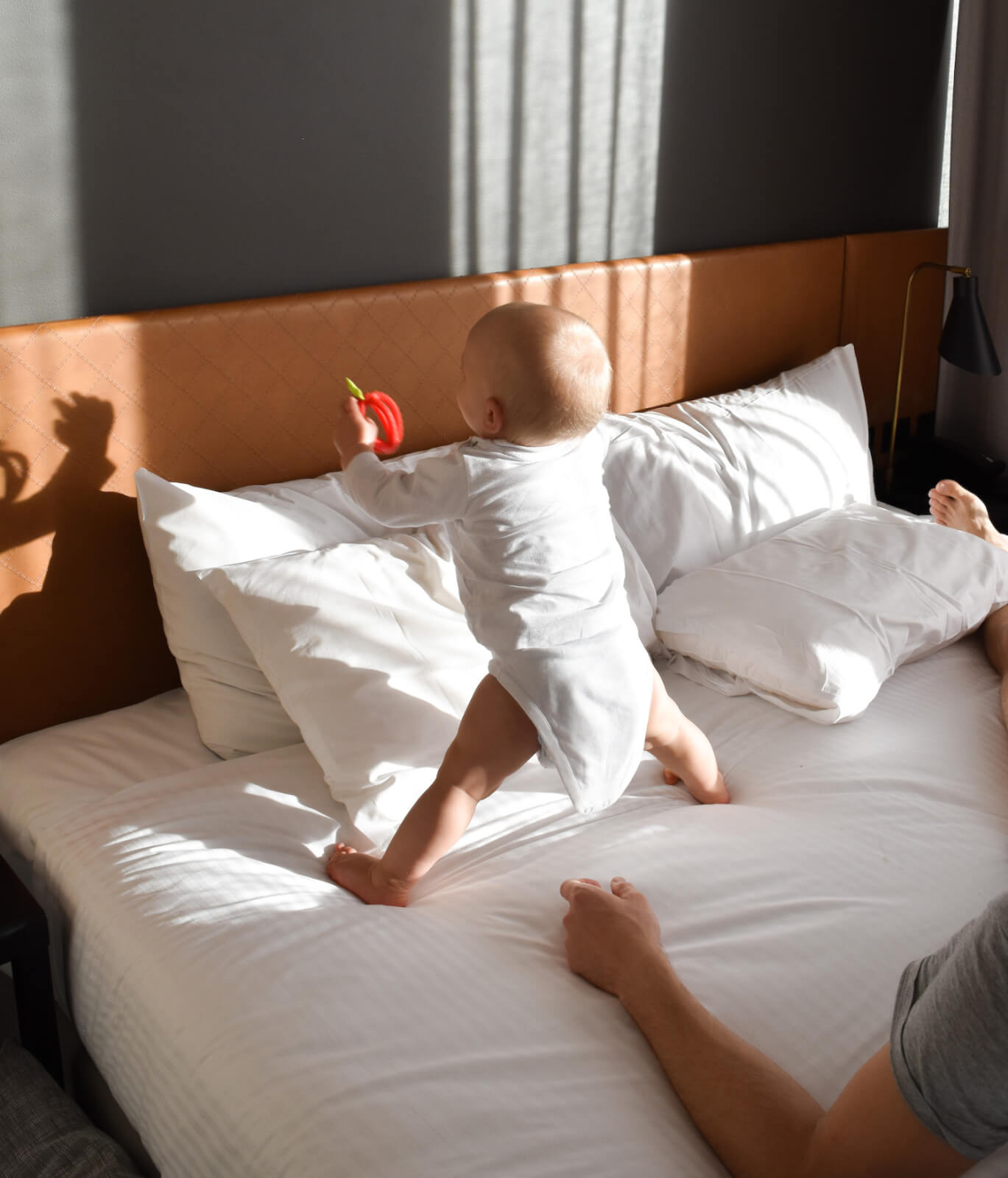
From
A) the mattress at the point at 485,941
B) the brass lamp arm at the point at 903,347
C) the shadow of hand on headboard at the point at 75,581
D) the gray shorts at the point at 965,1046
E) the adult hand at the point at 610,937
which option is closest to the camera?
the gray shorts at the point at 965,1046

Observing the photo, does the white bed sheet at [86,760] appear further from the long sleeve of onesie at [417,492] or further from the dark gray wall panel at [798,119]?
the dark gray wall panel at [798,119]

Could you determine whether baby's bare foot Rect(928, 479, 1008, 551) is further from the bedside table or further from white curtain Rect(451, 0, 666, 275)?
the bedside table

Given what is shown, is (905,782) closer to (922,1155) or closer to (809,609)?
(809,609)

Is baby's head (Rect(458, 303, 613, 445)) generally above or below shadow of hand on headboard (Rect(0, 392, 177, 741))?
above

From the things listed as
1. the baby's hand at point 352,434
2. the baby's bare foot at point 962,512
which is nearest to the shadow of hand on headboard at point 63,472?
the baby's hand at point 352,434

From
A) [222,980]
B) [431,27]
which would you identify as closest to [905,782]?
[222,980]

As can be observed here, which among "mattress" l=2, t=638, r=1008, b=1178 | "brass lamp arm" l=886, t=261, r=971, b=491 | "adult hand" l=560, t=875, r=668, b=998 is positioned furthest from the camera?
"brass lamp arm" l=886, t=261, r=971, b=491

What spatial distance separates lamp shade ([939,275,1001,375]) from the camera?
243cm

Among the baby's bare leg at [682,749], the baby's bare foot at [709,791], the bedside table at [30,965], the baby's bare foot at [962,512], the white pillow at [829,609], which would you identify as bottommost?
the bedside table at [30,965]

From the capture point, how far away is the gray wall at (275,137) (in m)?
1.52

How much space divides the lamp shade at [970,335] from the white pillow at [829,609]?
66 centimetres

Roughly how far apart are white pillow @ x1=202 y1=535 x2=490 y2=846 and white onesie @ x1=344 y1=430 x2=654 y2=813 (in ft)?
0.61

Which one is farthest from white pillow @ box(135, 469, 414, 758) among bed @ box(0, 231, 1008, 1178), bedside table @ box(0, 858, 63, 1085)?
bedside table @ box(0, 858, 63, 1085)

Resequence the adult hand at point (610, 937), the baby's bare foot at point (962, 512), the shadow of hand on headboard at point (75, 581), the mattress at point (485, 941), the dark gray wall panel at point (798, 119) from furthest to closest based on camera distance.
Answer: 1. the dark gray wall panel at point (798, 119)
2. the baby's bare foot at point (962, 512)
3. the shadow of hand on headboard at point (75, 581)
4. the adult hand at point (610, 937)
5. the mattress at point (485, 941)
